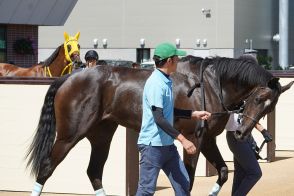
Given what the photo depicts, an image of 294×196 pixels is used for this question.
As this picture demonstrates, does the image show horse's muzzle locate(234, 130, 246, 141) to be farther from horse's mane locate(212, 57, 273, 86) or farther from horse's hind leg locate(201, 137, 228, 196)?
horse's hind leg locate(201, 137, 228, 196)

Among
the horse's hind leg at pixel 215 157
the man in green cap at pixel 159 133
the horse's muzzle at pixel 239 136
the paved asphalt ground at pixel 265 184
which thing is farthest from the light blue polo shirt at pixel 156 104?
the paved asphalt ground at pixel 265 184

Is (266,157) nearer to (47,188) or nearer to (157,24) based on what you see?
(47,188)

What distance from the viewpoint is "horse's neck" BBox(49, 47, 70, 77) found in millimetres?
15438

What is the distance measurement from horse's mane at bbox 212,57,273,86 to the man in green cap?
6.32 feet

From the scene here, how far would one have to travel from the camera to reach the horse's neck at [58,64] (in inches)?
608

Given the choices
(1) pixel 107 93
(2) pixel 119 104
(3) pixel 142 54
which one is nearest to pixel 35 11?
(1) pixel 107 93

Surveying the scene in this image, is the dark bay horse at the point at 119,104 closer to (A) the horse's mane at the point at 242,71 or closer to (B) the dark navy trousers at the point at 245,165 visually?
(A) the horse's mane at the point at 242,71

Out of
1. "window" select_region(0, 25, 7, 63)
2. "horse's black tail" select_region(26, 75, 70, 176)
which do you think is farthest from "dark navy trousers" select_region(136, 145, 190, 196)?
"window" select_region(0, 25, 7, 63)

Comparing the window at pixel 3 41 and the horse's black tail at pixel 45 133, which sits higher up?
the window at pixel 3 41

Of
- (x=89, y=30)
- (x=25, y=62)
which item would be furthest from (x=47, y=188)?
(x=89, y=30)

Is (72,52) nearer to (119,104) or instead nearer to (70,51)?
(70,51)

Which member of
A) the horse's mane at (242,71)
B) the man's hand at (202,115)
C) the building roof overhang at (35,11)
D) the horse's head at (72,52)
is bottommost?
the man's hand at (202,115)

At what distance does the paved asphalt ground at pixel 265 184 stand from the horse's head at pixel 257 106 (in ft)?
8.56

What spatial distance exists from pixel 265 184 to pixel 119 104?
361cm
